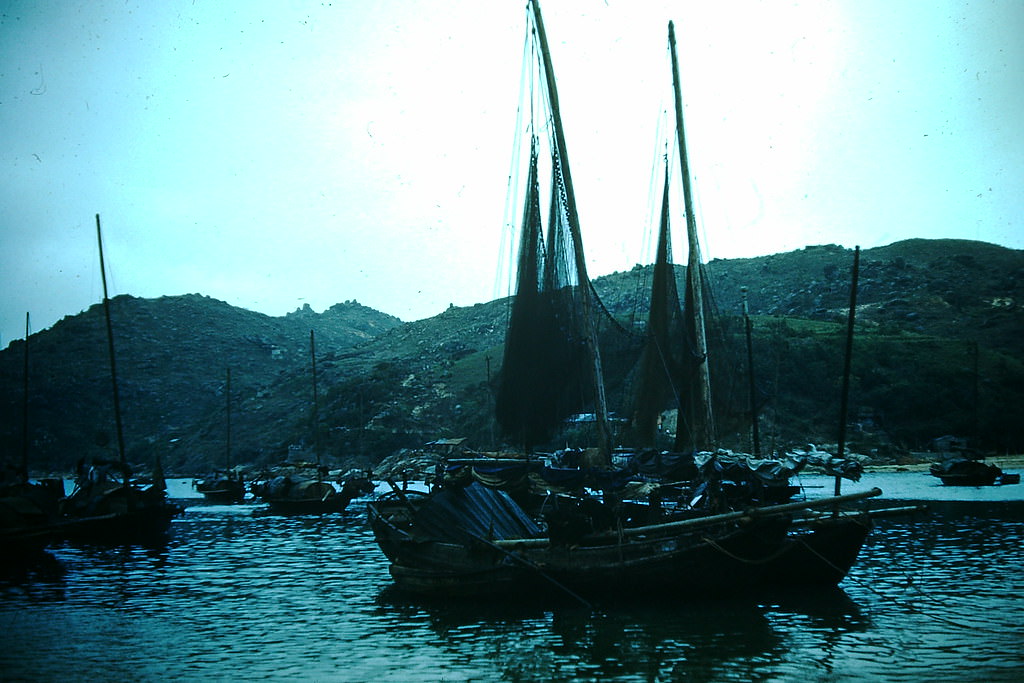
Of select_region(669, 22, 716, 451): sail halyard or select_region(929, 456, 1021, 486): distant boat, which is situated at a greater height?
select_region(669, 22, 716, 451): sail halyard

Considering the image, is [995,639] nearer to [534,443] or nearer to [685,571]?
[685,571]

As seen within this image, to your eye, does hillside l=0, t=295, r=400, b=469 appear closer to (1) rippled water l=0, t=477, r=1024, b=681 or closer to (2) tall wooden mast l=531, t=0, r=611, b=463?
(1) rippled water l=0, t=477, r=1024, b=681

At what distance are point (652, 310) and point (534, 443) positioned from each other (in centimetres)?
981

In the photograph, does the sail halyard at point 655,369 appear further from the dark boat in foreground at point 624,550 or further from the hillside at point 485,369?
Answer: the dark boat in foreground at point 624,550

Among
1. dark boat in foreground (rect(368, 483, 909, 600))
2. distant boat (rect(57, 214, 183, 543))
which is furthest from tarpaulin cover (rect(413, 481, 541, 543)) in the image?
distant boat (rect(57, 214, 183, 543))

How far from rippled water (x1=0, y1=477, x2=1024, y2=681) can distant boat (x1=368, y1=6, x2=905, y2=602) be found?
0.77 metres

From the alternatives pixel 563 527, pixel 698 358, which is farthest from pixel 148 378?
pixel 563 527

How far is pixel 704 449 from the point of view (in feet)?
113

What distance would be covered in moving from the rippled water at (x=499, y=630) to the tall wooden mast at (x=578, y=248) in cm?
684

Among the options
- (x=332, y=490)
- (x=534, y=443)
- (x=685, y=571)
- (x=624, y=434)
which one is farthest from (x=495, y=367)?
(x=685, y=571)

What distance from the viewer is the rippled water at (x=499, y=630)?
17.1m

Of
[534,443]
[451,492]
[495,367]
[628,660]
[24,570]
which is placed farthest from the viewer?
[495,367]

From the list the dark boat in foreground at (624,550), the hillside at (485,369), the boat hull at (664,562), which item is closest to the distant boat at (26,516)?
the dark boat in foreground at (624,550)

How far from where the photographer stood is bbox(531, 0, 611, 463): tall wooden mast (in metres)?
27.0
